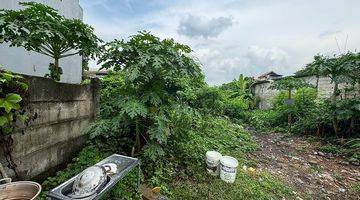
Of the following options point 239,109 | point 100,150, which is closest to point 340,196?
point 100,150

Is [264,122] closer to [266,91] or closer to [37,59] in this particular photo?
[266,91]

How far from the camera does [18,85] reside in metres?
2.53

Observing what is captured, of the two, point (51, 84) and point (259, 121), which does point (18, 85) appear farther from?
point (259, 121)

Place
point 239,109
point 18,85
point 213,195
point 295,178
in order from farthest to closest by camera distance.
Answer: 1. point 239,109
2. point 295,178
3. point 213,195
4. point 18,85

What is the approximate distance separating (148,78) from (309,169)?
378 centimetres

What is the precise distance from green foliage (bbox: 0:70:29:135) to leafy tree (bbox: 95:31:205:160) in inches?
43.5

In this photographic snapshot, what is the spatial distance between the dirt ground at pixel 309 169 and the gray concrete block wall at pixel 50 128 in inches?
133

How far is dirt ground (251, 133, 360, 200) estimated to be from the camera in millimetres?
4090

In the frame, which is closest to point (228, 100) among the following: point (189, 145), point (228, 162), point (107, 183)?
point (189, 145)

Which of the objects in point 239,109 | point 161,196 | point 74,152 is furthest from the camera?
point 239,109

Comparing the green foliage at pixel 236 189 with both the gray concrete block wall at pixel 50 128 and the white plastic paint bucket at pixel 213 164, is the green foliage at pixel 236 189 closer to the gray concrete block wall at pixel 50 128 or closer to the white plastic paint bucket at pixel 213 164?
the white plastic paint bucket at pixel 213 164

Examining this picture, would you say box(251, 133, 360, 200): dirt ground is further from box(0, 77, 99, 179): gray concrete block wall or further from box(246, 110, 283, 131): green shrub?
box(0, 77, 99, 179): gray concrete block wall

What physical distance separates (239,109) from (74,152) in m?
9.70

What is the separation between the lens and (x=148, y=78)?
3578 mm
